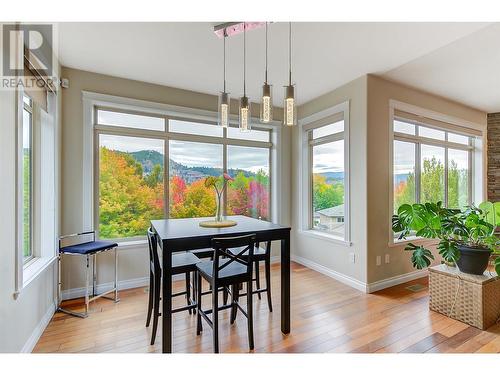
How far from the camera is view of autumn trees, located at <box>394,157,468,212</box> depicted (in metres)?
3.63

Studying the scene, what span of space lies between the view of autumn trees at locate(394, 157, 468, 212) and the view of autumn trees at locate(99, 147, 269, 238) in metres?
2.79

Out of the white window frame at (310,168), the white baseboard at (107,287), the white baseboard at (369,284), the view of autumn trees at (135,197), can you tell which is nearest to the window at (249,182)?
the view of autumn trees at (135,197)

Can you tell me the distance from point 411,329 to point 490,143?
4.53m

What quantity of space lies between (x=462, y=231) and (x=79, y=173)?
4229 mm

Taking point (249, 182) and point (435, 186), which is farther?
point (249, 182)

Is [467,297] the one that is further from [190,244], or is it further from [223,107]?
[223,107]

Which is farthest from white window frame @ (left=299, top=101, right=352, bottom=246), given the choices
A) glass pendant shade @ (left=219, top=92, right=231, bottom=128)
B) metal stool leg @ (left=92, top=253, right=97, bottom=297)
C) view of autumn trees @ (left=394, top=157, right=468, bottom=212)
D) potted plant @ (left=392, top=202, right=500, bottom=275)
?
metal stool leg @ (left=92, top=253, right=97, bottom=297)

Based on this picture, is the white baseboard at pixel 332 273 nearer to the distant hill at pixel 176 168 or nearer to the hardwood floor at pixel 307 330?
the hardwood floor at pixel 307 330

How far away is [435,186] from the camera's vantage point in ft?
13.4

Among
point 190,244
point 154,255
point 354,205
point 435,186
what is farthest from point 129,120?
point 435,186

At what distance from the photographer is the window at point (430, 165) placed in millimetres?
3574
